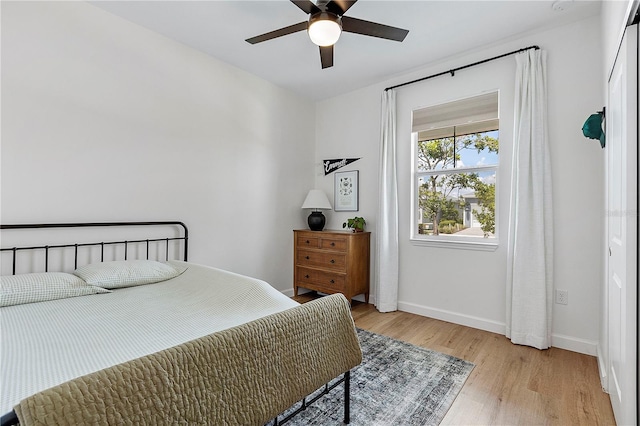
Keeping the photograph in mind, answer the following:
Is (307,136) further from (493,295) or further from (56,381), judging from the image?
(56,381)

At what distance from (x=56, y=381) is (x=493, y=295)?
3103 millimetres

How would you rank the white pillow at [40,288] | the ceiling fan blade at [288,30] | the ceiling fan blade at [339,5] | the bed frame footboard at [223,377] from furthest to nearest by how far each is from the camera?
the ceiling fan blade at [288,30], the ceiling fan blade at [339,5], the white pillow at [40,288], the bed frame footboard at [223,377]

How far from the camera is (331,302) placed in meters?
1.52

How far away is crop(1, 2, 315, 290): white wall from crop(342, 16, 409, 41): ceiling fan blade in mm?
1693

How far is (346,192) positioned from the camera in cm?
397

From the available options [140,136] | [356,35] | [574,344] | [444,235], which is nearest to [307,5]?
[356,35]

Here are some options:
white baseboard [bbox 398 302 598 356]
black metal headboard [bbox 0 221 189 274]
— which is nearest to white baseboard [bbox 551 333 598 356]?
white baseboard [bbox 398 302 598 356]

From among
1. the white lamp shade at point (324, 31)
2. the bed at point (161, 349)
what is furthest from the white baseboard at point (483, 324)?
the white lamp shade at point (324, 31)

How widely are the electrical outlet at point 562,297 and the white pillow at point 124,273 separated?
3028mm

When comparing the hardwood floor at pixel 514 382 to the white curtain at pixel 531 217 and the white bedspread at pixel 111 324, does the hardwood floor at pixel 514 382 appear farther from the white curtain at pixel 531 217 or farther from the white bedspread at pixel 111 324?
the white bedspread at pixel 111 324

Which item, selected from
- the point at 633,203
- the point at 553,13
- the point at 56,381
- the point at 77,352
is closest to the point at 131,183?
the point at 77,352

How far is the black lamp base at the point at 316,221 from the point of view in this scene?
3854 millimetres

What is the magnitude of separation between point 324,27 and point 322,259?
2.42m

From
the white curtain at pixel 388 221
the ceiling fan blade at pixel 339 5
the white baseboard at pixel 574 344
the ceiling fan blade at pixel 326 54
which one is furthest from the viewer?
the white curtain at pixel 388 221
